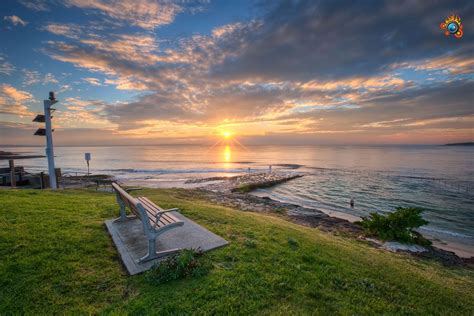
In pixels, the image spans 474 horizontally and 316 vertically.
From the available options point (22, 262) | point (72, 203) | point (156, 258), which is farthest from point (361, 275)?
point (72, 203)

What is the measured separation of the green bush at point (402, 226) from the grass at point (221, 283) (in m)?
5.46

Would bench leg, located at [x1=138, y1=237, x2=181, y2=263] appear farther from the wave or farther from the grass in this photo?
the wave

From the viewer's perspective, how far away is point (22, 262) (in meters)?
4.04

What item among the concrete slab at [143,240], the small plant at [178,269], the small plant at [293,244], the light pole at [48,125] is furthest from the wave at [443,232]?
the light pole at [48,125]

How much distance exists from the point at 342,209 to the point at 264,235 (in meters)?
15.0

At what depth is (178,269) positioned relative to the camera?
13.2 feet

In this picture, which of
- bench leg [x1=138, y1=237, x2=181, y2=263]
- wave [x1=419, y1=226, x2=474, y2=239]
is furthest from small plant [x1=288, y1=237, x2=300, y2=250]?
wave [x1=419, y1=226, x2=474, y2=239]

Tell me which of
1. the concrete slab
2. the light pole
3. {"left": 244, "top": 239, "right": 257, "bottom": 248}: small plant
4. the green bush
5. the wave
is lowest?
the wave

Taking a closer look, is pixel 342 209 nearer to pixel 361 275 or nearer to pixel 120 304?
pixel 361 275

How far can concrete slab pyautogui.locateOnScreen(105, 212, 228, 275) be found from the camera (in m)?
4.45

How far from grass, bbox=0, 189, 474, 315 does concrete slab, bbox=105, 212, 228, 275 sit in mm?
210

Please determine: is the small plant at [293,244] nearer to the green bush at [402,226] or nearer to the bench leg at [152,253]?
the bench leg at [152,253]

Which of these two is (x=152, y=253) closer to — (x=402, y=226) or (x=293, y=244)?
(x=293, y=244)

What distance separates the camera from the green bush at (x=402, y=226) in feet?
34.4
